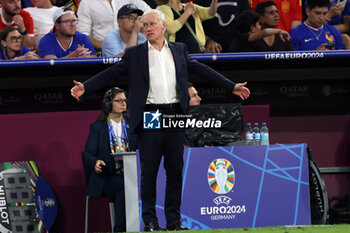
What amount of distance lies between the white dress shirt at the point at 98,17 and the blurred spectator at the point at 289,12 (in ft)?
6.32

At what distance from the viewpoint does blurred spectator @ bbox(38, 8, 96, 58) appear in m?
7.41

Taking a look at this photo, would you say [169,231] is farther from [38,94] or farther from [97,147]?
[38,94]

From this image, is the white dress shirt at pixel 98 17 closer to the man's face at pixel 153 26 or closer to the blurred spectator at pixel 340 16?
the blurred spectator at pixel 340 16

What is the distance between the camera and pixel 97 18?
8.07 meters

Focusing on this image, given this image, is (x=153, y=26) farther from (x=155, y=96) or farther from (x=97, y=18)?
(x=97, y=18)

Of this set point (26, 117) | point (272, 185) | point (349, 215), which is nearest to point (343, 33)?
point (349, 215)

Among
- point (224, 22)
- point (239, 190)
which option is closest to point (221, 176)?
point (239, 190)

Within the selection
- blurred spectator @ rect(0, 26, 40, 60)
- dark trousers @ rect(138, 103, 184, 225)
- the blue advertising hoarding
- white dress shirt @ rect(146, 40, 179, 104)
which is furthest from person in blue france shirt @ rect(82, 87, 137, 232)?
white dress shirt @ rect(146, 40, 179, 104)

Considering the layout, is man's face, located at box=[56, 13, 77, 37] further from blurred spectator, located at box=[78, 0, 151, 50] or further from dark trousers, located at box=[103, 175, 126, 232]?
dark trousers, located at box=[103, 175, 126, 232]

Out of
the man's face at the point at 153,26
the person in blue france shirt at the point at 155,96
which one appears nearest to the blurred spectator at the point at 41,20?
the person in blue france shirt at the point at 155,96

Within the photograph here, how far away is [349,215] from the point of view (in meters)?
7.84

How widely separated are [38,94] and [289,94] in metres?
3.29

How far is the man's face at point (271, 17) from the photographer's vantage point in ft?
26.9

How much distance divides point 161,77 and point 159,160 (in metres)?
0.64
